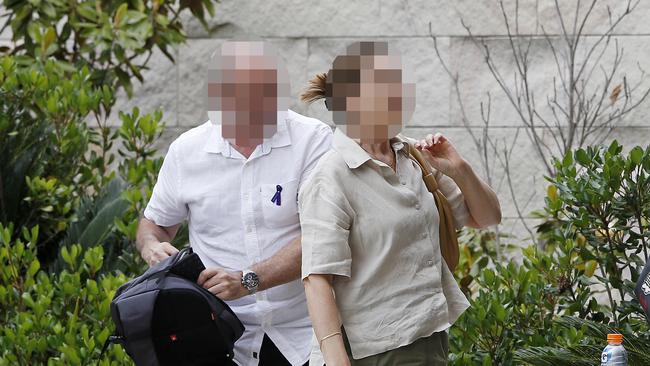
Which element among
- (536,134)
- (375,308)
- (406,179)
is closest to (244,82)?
(406,179)

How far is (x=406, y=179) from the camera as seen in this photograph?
295 centimetres

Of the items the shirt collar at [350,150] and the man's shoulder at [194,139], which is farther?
the man's shoulder at [194,139]

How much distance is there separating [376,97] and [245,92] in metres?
0.49

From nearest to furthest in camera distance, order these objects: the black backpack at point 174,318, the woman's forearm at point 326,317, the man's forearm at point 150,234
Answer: the woman's forearm at point 326,317 < the black backpack at point 174,318 < the man's forearm at point 150,234

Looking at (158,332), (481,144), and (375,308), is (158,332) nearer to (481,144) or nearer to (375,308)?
(375,308)

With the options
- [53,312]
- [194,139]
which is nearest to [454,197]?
[194,139]

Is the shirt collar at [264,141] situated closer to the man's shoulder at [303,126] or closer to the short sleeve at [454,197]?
the man's shoulder at [303,126]

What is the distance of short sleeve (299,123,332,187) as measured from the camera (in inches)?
130

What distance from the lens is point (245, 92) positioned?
3.17 m

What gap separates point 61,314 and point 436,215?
6.45 ft

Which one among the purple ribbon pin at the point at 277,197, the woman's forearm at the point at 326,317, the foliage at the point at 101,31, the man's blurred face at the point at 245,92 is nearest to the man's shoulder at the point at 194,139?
the man's blurred face at the point at 245,92

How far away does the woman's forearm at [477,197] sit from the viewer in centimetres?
300

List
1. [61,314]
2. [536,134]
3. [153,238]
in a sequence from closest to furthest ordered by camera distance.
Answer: [153,238], [61,314], [536,134]

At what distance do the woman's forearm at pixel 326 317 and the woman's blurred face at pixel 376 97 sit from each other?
37 centimetres
